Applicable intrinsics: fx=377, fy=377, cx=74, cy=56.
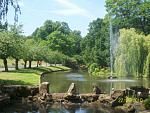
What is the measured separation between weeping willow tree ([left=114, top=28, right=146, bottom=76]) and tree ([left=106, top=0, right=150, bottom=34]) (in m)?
17.5

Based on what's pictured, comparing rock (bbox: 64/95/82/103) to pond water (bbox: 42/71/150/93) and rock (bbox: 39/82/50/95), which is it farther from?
pond water (bbox: 42/71/150/93)

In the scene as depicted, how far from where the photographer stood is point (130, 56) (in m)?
57.6

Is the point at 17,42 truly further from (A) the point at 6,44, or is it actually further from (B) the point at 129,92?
(B) the point at 129,92

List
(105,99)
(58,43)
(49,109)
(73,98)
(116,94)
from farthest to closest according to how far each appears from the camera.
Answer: (58,43) < (73,98) < (105,99) < (116,94) < (49,109)

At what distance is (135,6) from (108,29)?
286 inches

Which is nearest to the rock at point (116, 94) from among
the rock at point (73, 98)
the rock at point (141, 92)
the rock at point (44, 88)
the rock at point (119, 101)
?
the rock at point (119, 101)

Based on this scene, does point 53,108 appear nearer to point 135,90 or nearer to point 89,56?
point 135,90

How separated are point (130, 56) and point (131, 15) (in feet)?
69.5

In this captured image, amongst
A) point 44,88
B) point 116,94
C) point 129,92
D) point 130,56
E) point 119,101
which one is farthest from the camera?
point 130,56

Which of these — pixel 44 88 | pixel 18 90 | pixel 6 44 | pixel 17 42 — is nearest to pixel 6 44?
pixel 6 44

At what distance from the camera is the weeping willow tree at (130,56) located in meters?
57.3

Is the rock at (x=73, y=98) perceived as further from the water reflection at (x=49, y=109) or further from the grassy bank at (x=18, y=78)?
the grassy bank at (x=18, y=78)

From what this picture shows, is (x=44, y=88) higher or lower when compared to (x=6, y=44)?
lower

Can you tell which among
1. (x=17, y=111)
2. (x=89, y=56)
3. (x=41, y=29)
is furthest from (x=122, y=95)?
(x=41, y=29)
